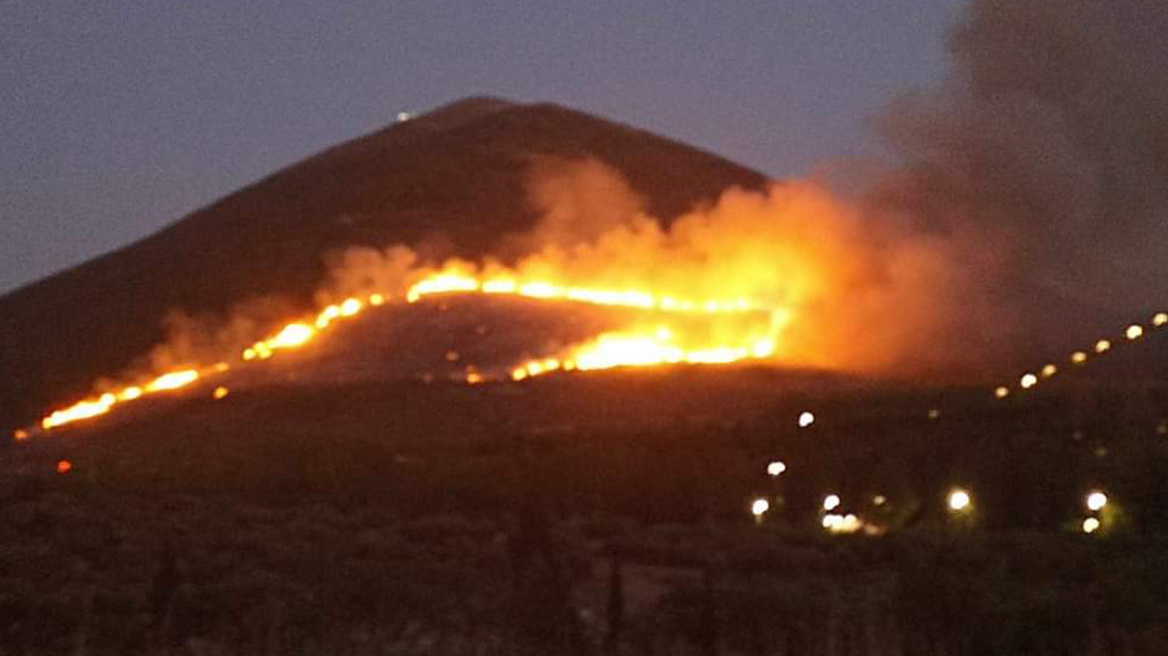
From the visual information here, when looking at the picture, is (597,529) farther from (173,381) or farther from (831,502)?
(173,381)

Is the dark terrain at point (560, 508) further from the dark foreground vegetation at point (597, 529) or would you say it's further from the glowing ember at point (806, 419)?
the glowing ember at point (806, 419)

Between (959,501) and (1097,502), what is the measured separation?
167 centimetres

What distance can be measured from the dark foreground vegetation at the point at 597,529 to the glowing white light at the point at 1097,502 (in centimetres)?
12

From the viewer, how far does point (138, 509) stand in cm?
2133

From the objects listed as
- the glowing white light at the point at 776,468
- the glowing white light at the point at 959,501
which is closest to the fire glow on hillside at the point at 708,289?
the glowing white light at the point at 776,468

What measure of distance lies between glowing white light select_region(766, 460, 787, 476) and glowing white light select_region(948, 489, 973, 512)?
98.4 inches

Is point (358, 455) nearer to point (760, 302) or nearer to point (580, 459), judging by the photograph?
point (580, 459)

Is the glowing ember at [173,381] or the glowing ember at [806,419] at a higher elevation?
the glowing ember at [173,381]

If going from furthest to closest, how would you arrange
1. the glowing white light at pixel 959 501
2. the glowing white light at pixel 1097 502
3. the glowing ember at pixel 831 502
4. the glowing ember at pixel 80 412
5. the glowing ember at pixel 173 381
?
1. the glowing ember at pixel 173 381
2. the glowing ember at pixel 80 412
3. the glowing ember at pixel 831 502
4. the glowing white light at pixel 959 501
5. the glowing white light at pixel 1097 502

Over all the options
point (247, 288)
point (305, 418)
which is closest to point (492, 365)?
point (305, 418)

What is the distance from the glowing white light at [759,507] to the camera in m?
22.4

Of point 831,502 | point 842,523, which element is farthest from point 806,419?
point 842,523

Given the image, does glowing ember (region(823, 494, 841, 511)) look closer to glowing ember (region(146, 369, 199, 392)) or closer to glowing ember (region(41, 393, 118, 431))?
glowing ember (region(41, 393, 118, 431))

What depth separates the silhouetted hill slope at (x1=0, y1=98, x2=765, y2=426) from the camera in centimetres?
4938
